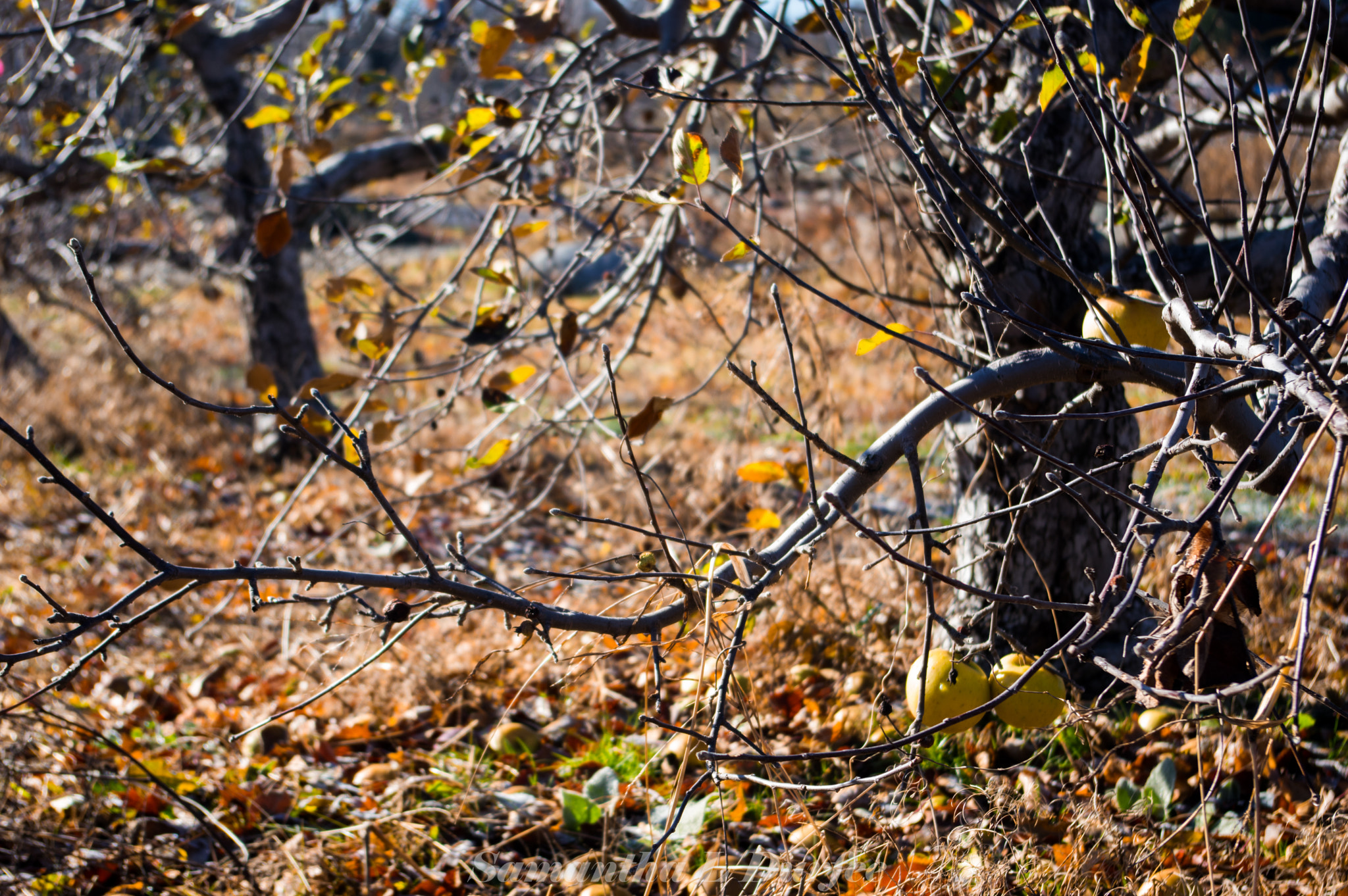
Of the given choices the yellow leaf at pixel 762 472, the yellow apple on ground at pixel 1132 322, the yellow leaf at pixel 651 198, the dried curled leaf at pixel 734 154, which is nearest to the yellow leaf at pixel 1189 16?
the yellow apple on ground at pixel 1132 322

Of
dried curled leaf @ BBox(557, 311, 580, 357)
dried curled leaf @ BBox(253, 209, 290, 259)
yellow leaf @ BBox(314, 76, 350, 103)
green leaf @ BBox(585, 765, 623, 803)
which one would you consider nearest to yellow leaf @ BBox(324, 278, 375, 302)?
dried curled leaf @ BBox(253, 209, 290, 259)

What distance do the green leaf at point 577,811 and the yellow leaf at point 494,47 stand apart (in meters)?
1.63

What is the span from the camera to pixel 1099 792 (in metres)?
1.95

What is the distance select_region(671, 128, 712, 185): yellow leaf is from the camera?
135 centimetres

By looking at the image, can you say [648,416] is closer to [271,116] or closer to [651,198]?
[651,198]

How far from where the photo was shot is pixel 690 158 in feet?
4.46

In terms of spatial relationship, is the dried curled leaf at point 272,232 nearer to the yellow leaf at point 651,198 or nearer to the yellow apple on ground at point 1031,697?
the yellow leaf at point 651,198

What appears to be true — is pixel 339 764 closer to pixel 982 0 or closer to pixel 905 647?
pixel 905 647

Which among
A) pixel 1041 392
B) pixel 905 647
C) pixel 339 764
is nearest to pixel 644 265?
pixel 1041 392

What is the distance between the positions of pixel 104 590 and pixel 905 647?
10.6 ft

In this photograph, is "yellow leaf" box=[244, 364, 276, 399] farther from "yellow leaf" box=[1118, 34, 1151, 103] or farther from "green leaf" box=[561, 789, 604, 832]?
"yellow leaf" box=[1118, 34, 1151, 103]

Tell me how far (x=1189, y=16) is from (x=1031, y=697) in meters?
1.09

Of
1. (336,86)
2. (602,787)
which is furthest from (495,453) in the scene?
(336,86)

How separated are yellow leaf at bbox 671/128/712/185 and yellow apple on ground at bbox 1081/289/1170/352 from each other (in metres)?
0.62
